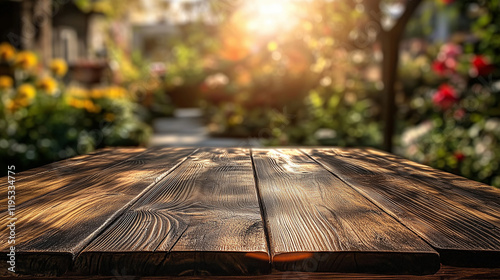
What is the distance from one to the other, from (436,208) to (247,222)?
44cm

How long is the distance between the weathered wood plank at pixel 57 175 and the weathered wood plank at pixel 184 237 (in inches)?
11.8

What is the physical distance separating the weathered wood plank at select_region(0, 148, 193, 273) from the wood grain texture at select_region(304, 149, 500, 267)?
59cm

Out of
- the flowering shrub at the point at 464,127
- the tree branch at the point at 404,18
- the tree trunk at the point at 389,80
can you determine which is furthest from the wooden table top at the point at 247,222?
the flowering shrub at the point at 464,127

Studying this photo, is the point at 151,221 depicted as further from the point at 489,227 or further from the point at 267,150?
the point at 267,150

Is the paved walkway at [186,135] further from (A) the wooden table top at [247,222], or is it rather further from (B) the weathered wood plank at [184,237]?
(B) the weathered wood plank at [184,237]

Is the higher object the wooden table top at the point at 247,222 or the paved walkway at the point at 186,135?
the wooden table top at the point at 247,222

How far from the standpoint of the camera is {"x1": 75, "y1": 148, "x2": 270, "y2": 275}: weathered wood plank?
0.72m

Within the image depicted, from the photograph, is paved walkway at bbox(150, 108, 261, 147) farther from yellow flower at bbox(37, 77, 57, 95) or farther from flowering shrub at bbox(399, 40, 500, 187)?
flowering shrub at bbox(399, 40, 500, 187)

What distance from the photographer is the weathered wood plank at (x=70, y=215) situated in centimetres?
74

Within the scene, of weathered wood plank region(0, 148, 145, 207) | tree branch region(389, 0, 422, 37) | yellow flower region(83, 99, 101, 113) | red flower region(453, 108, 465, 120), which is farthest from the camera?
yellow flower region(83, 99, 101, 113)

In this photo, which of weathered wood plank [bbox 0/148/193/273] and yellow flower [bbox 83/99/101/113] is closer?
weathered wood plank [bbox 0/148/193/273]

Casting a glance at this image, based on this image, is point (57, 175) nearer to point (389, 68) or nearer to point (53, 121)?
point (389, 68)

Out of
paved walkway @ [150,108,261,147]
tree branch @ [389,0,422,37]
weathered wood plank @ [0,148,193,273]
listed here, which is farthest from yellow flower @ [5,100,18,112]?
tree branch @ [389,0,422,37]

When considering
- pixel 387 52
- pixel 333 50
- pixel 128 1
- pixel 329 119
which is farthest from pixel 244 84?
pixel 128 1
